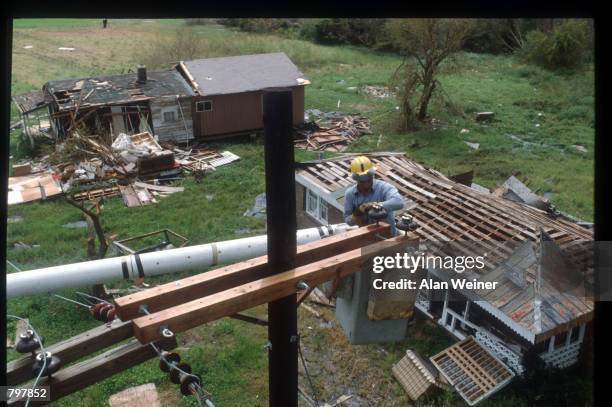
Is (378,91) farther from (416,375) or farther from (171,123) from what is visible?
(416,375)

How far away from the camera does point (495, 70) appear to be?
33156 mm

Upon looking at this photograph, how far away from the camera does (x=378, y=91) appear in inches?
1211

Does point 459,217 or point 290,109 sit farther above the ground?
point 290,109

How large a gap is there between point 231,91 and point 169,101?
2.68 metres

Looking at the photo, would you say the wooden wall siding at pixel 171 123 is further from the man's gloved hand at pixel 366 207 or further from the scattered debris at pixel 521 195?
the man's gloved hand at pixel 366 207

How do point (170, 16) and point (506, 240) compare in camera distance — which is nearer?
point (170, 16)

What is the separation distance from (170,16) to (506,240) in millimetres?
8465

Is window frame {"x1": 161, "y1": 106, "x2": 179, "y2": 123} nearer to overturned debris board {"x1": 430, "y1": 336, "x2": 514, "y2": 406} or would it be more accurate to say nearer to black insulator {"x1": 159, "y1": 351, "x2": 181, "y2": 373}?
overturned debris board {"x1": 430, "y1": 336, "x2": 514, "y2": 406}

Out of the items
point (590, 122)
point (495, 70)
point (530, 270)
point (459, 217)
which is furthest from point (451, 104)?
point (530, 270)

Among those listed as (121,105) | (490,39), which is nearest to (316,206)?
(121,105)

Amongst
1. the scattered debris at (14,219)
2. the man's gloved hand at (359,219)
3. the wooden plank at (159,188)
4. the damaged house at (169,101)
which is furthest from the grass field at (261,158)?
the man's gloved hand at (359,219)

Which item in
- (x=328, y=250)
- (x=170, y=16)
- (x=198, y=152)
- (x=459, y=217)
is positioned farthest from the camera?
(x=198, y=152)

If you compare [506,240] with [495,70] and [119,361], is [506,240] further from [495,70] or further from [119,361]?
[495,70]

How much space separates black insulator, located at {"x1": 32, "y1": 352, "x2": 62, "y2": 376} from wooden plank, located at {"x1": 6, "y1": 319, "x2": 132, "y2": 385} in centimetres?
8
